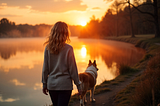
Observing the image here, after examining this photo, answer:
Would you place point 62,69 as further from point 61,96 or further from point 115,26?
point 115,26

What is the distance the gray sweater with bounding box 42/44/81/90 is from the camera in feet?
8.36

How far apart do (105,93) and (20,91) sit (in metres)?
4.81

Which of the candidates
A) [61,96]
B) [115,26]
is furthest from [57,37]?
[115,26]

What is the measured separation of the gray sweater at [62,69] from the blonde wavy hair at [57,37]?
3.5 inches

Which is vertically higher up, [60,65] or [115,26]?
[115,26]

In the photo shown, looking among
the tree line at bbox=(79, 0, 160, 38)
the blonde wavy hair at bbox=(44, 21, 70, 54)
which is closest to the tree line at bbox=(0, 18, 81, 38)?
the tree line at bbox=(79, 0, 160, 38)

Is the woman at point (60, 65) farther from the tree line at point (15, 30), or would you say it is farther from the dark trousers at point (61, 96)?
the tree line at point (15, 30)

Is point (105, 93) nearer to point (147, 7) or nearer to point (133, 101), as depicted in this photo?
point (133, 101)

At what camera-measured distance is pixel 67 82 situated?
8.39 feet

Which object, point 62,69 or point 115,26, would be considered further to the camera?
point 115,26

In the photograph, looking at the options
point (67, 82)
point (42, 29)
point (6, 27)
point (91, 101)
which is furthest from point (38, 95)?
point (42, 29)

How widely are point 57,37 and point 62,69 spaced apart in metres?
0.54

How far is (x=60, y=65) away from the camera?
2562 millimetres

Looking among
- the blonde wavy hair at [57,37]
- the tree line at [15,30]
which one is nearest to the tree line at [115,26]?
the blonde wavy hair at [57,37]
